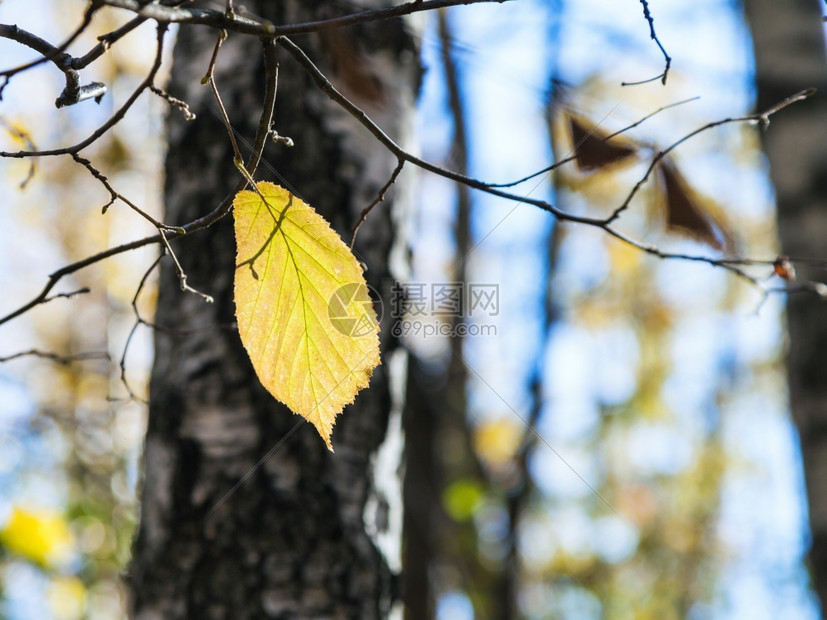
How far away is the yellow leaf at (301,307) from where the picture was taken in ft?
1.09

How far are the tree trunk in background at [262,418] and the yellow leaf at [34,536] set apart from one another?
136cm

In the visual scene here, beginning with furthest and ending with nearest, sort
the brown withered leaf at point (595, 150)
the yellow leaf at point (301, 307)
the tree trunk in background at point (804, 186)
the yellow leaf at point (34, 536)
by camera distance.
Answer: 1. the yellow leaf at point (34, 536)
2. the tree trunk in background at point (804, 186)
3. the brown withered leaf at point (595, 150)
4. the yellow leaf at point (301, 307)

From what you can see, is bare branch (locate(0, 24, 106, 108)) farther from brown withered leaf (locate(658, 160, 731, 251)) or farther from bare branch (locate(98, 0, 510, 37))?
brown withered leaf (locate(658, 160, 731, 251))

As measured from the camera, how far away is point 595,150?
522 millimetres

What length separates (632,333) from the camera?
709 cm

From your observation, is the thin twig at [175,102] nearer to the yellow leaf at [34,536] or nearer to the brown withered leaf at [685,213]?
the brown withered leaf at [685,213]

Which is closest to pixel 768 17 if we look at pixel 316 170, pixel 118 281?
pixel 316 170

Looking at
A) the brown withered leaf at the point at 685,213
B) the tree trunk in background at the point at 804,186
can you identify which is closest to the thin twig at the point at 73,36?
the brown withered leaf at the point at 685,213

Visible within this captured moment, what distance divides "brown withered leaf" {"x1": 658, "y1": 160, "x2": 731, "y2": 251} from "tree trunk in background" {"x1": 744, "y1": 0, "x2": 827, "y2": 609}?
1.20 feet

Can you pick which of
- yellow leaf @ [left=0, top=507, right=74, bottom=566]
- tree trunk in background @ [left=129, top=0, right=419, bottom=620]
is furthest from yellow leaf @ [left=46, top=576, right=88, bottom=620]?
tree trunk in background @ [left=129, top=0, right=419, bottom=620]

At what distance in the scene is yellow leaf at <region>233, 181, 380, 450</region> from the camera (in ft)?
1.09

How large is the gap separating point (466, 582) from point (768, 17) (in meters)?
2.18

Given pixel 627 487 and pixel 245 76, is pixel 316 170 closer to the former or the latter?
pixel 245 76

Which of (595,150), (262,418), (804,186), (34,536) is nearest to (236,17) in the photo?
(595,150)
